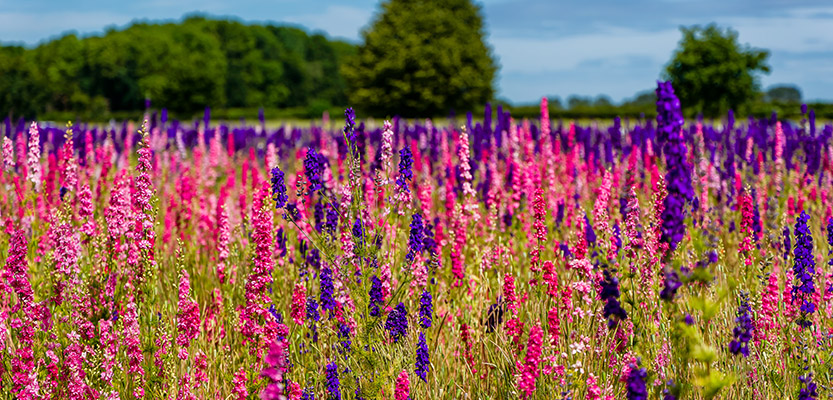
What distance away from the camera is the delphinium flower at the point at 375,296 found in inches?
142

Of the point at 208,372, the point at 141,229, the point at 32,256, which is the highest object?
the point at 141,229

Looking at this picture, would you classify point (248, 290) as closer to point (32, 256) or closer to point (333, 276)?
point (333, 276)

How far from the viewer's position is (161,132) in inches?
566

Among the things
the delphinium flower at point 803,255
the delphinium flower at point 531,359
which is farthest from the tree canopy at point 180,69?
the delphinium flower at point 531,359

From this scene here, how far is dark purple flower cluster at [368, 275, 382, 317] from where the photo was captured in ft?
11.8

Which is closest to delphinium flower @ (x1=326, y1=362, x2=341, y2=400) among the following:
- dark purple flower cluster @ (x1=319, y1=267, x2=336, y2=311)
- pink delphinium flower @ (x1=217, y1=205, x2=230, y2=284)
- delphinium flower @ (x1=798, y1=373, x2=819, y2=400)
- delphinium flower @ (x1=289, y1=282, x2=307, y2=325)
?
dark purple flower cluster @ (x1=319, y1=267, x2=336, y2=311)

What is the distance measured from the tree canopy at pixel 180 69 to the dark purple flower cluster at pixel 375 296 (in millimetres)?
41394

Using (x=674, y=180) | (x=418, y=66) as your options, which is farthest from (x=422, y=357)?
(x=418, y=66)

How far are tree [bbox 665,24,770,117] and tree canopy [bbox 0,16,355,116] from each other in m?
29.9

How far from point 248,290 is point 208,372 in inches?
45.6

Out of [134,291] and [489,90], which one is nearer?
[134,291]

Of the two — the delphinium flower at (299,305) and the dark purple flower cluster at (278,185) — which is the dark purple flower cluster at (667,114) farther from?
the delphinium flower at (299,305)

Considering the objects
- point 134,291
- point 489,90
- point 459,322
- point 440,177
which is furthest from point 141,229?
point 489,90

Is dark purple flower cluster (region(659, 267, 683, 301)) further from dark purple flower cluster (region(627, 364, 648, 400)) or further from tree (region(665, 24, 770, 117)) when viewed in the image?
tree (region(665, 24, 770, 117))
